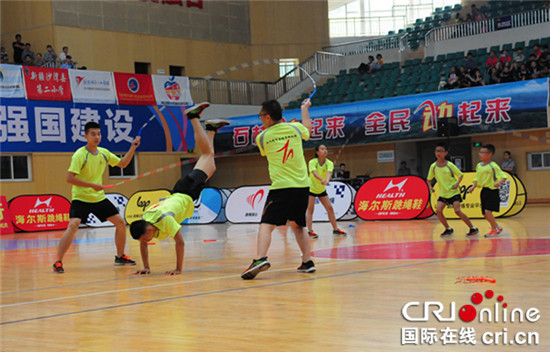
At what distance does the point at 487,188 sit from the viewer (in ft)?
43.5

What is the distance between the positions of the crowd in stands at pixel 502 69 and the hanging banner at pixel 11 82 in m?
15.8

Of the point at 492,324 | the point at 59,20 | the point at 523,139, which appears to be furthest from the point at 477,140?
the point at 492,324

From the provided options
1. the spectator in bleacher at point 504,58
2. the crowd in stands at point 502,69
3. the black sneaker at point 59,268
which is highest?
the spectator in bleacher at point 504,58

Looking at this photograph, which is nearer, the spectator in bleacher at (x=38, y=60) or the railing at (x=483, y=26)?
the spectator in bleacher at (x=38, y=60)

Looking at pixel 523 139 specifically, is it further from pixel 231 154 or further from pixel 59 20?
pixel 59 20

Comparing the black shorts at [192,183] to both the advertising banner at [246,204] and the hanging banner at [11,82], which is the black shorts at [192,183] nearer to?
the advertising banner at [246,204]

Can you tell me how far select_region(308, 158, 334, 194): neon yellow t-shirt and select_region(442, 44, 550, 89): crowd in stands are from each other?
12.7 m

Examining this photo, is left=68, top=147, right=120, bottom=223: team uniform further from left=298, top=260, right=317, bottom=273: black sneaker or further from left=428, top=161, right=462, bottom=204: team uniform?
left=428, top=161, right=462, bottom=204: team uniform

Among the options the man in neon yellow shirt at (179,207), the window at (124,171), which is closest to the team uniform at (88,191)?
the man in neon yellow shirt at (179,207)

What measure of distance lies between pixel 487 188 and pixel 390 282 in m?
6.84

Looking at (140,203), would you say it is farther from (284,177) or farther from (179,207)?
(284,177)

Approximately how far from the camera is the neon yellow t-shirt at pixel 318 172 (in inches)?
587

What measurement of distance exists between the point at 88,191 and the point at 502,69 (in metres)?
19.9

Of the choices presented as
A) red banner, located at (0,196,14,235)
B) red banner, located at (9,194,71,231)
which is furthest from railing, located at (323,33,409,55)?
red banner, located at (0,196,14,235)
